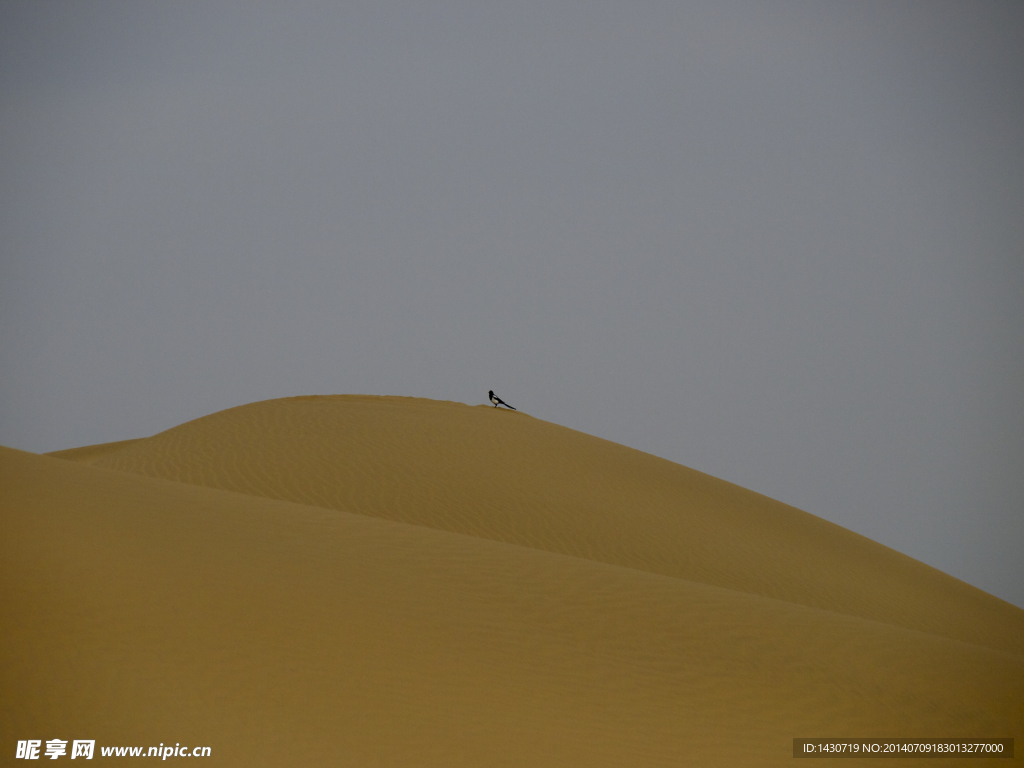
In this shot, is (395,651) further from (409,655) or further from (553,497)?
(553,497)

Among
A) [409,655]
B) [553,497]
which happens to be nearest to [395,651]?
[409,655]

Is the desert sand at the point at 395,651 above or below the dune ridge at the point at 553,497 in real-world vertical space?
below

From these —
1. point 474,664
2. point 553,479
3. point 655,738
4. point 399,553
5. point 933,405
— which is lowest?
point 655,738

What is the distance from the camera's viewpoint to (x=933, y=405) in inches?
2958

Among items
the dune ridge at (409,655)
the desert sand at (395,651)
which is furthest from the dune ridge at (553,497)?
the dune ridge at (409,655)

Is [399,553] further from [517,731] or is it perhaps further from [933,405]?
[933,405]

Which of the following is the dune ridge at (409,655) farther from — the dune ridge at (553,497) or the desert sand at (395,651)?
the dune ridge at (553,497)

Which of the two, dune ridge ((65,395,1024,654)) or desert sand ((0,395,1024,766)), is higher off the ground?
dune ridge ((65,395,1024,654))

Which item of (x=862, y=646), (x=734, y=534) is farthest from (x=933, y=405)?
(x=862, y=646)

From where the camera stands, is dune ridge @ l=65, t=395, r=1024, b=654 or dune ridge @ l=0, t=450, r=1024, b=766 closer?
dune ridge @ l=0, t=450, r=1024, b=766

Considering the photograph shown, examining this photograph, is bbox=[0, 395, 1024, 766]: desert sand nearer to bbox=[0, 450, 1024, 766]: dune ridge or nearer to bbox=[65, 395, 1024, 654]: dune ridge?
Answer: bbox=[0, 450, 1024, 766]: dune ridge

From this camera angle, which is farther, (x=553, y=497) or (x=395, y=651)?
(x=553, y=497)

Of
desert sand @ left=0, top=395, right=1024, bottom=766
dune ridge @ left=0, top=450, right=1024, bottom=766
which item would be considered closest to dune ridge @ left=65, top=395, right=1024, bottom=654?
desert sand @ left=0, top=395, right=1024, bottom=766

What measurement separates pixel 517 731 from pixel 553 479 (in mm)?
8916
